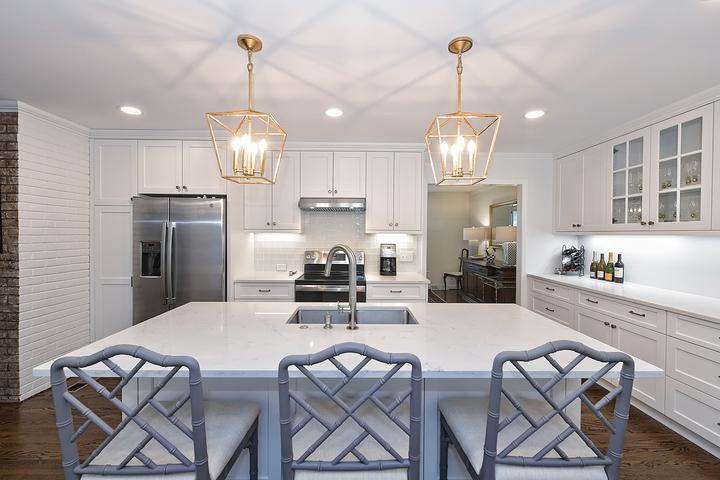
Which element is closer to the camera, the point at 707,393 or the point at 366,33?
the point at 366,33

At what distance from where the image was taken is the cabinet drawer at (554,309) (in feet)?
11.0

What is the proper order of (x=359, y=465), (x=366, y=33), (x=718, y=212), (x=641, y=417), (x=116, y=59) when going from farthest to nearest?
(x=641, y=417) → (x=718, y=212) → (x=116, y=59) → (x=366, y=33) → (x=359, y=465)

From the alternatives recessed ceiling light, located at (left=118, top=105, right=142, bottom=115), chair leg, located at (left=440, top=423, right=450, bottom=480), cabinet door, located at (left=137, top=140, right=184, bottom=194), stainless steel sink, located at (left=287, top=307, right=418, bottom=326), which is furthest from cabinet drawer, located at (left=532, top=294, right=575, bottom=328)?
recessed ceiling light, located at (left=118, top=105, right=142, bottom=115)

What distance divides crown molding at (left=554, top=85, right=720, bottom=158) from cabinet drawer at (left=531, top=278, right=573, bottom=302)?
1486mm

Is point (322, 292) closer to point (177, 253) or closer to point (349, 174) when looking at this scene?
point (349, 174)

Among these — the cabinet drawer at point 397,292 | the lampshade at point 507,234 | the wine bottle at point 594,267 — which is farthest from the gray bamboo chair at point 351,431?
the lampshade at point 507,234

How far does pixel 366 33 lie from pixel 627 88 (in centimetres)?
187

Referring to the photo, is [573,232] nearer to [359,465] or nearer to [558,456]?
[558,456]

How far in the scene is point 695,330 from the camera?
7.04 ft

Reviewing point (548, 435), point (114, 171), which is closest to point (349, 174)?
point (114, 171)

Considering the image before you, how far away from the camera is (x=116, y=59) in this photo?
6.45ft

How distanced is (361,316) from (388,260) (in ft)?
6.07

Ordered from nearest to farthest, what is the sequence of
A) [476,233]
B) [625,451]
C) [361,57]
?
[361,57], [625,451], [476,233]

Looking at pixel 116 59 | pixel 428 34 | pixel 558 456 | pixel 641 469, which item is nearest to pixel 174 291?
pixel 116 59
